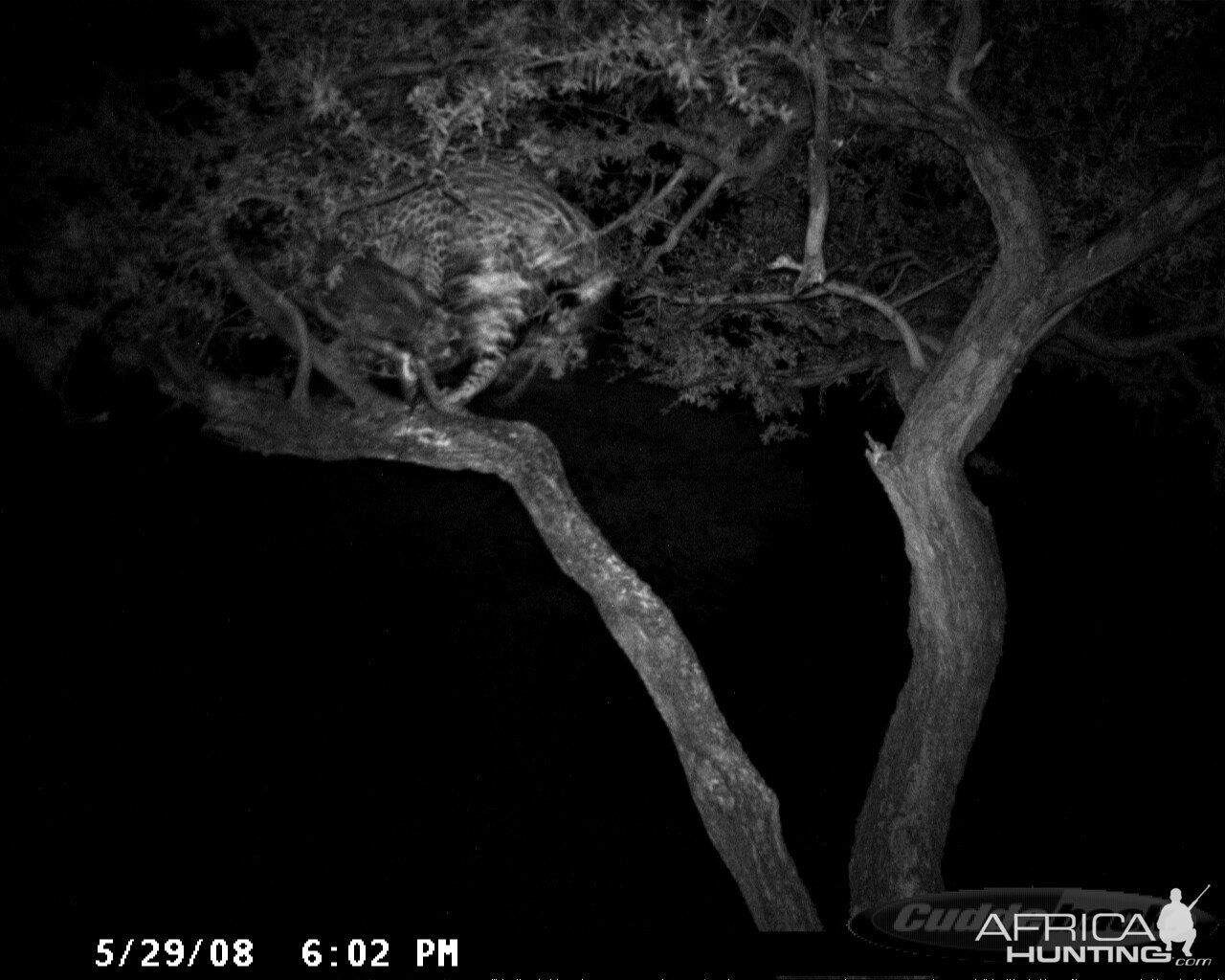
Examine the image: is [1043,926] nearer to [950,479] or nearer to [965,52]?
[950,479]

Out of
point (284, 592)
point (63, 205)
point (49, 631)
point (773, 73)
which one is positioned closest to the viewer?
point (63, 205)

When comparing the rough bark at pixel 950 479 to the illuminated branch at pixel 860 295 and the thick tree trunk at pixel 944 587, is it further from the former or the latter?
the illuminated branch at pixel 860 295

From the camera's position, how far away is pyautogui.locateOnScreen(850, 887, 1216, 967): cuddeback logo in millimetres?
5023

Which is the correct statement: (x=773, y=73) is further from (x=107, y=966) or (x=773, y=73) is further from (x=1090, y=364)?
(x=107, y=966)

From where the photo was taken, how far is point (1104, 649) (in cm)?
1678

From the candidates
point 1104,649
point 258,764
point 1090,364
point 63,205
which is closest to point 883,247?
point 1090,364

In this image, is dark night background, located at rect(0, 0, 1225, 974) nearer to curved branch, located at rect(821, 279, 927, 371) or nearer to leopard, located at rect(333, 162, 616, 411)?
curved branch, located at rect(821, 279, 927, 371)

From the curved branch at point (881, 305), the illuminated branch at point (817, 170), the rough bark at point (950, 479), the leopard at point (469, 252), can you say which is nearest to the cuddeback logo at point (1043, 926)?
the rough bark at point (950, 479)

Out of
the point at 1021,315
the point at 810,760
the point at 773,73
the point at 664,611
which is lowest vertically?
the point at 810,760

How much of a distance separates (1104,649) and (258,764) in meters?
13.3

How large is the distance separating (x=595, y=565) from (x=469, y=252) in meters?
1.83

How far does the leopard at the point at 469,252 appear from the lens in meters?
5.44

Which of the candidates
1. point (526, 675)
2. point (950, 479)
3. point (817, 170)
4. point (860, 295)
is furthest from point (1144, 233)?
point (526, 675)

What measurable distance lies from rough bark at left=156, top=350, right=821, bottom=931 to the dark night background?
552 centimetres
